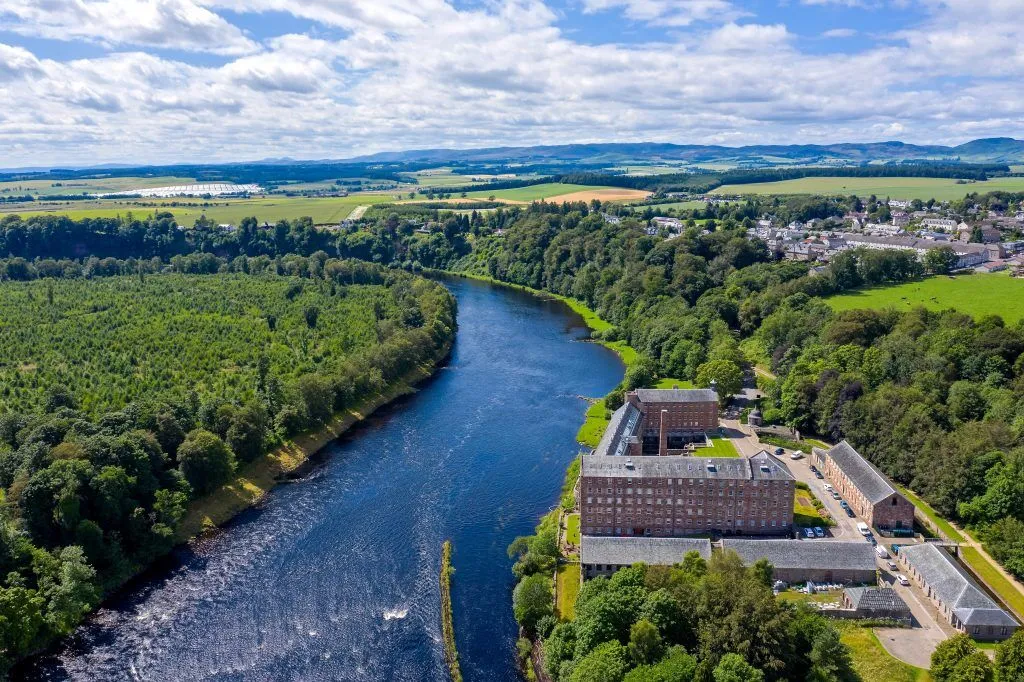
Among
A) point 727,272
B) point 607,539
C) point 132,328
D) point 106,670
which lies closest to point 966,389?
point 607,539

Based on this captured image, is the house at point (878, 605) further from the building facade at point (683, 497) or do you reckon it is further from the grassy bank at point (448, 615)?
the grassy bank at point (448, 615)

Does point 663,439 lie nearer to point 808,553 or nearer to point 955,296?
point 808,553

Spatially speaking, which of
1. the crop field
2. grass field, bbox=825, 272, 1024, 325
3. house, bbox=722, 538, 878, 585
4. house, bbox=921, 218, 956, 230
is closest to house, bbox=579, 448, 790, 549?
house, bbox=722, 538, 878, 585

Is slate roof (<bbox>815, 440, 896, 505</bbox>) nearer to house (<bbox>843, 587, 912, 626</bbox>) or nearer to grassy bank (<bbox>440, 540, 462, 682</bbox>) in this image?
house (<bbox>843, 587, 912, 626</bbox>)

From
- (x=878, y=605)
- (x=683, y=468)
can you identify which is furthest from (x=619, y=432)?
(x=878, y=605)

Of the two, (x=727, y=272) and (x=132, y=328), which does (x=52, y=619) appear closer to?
(x=132, y=328)
